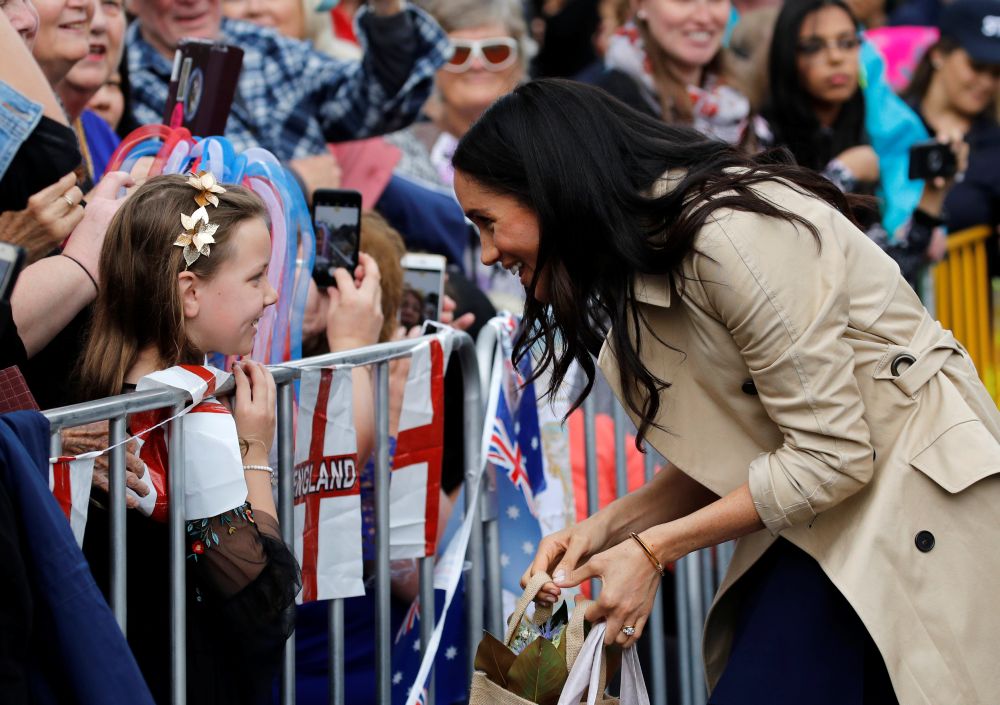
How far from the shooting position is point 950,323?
6.81 m

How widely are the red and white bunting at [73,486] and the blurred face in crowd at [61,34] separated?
1.61 meters

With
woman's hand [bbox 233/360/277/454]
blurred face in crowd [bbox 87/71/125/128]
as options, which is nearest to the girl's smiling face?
woman's hand [bbox 233/360/277/454]

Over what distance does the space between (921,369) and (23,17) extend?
212 centimetres

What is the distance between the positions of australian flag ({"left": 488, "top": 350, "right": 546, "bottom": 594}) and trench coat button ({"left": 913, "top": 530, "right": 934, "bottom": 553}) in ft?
4.85

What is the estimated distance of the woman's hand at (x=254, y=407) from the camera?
2.60 metres

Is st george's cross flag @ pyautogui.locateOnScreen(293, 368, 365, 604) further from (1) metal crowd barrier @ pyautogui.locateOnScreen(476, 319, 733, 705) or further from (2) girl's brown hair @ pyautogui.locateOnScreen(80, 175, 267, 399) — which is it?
(1) metal crowd barrier @ pyautogui.locateOnScreen(476, 319, 733, 705)

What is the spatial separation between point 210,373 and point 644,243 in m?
0.83

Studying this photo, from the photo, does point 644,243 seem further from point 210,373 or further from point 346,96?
point 346,96

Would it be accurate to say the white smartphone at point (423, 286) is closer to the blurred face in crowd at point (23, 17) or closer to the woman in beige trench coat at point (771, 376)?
the blurred face in crowd at point (23, 17)

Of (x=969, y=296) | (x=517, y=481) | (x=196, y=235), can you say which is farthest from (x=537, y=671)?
(x=969, y=296)

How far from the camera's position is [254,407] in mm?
2604

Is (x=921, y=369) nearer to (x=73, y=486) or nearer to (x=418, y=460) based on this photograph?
(x=418, y=460)

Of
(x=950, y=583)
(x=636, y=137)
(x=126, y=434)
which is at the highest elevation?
(x=636, y=137)

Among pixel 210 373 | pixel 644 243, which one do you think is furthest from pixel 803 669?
pixel 210 373
